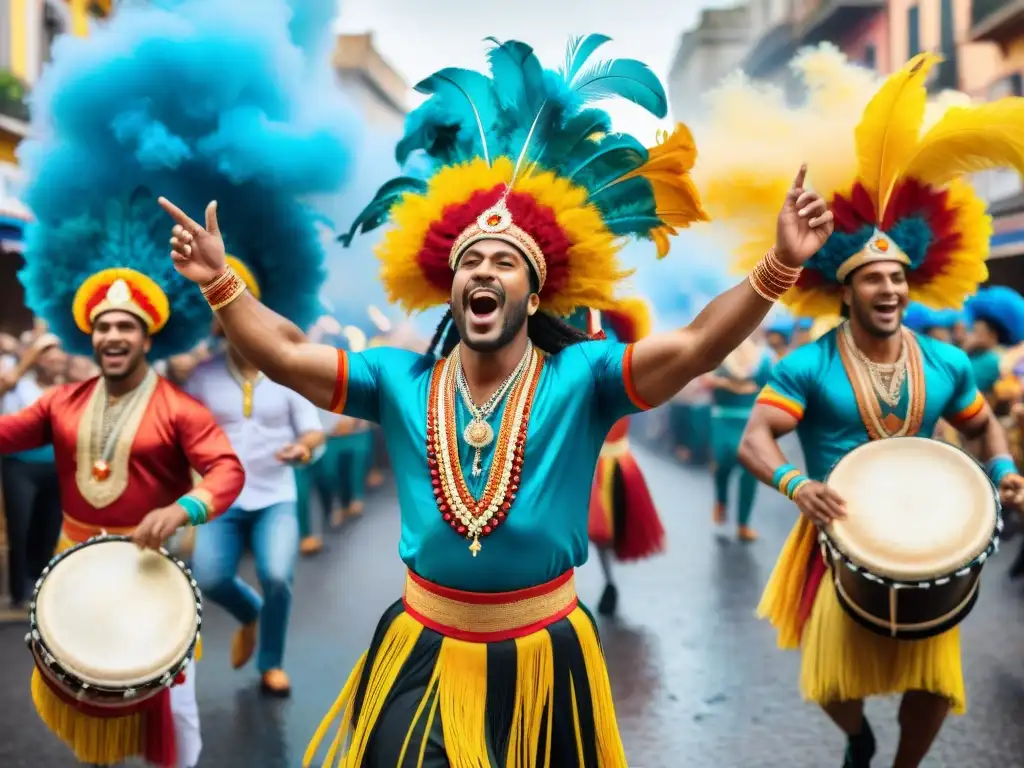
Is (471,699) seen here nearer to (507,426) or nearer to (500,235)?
(507,426)

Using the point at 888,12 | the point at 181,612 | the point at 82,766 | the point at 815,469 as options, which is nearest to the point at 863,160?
the point at 815,469

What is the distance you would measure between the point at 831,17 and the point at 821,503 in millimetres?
25233

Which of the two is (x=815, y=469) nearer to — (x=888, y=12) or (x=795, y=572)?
(x=795, y=572)

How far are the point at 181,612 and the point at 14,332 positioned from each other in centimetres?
847

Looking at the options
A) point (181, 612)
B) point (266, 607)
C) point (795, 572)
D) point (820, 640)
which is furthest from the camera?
point (266, 607)

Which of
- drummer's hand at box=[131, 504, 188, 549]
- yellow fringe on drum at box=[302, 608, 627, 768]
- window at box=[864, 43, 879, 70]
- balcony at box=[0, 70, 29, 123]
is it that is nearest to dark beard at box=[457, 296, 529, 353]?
yellow fringe on drum at box=[302, 608, 627, 768]

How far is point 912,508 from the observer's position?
3.41m

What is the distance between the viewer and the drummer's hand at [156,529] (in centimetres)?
341

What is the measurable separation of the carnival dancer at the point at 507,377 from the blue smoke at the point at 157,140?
154 centimetres

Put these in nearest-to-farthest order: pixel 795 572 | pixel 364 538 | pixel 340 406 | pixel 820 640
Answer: pixel 340 406, pixel 820 640, pixel 795 572, pixel 364 538

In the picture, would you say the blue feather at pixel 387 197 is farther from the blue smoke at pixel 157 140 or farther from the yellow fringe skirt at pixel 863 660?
the yellow fringe skirt at pixel 863 660

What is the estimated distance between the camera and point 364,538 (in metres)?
9.24

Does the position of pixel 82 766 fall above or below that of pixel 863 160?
below

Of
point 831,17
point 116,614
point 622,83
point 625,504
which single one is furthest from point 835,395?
point 831,17
